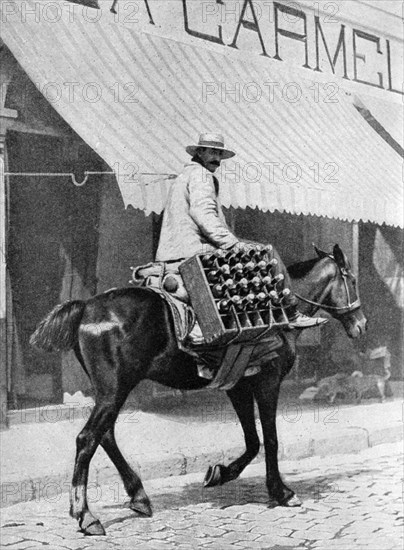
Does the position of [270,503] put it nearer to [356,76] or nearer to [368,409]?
[368,409]

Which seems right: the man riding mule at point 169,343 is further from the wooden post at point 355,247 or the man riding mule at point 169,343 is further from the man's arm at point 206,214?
the wooden post at point 355,247

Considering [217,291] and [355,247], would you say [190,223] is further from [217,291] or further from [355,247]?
[355,247]

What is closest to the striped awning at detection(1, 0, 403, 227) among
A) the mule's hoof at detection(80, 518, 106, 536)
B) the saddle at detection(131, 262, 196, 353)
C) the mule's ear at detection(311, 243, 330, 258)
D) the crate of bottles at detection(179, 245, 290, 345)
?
the mule's ear at detection(311, 243, 330, 258)

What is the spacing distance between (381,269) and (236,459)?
190cm

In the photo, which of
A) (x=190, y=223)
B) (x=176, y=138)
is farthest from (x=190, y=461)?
(x=176, y=138)

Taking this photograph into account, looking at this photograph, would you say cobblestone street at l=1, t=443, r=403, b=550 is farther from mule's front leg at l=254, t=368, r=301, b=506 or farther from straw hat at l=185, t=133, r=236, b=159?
straw hat at l=185, t=133, r=236, b=159

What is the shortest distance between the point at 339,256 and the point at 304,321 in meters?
0.71

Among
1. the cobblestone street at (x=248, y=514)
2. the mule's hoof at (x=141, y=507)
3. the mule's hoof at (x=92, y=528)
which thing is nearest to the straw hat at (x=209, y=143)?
the cobblestone street at (x=248, y=514)

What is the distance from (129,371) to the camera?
443cm

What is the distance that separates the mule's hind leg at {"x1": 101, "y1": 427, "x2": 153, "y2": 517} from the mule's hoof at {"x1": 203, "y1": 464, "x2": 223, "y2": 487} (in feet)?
1.46

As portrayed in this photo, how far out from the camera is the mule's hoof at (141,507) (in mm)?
4520

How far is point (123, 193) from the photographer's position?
4617 millimetres

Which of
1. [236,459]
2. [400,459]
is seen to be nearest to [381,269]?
[400,459]

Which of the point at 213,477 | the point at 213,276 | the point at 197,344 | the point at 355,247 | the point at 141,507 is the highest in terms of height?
the point at 355,247
